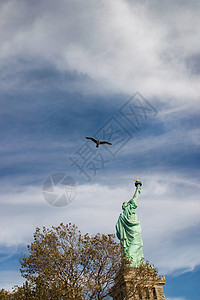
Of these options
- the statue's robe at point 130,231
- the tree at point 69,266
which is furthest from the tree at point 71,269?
the statue's robe at point 130,231

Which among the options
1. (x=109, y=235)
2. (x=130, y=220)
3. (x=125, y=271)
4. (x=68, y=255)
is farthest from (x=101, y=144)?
(x=130, y=220)

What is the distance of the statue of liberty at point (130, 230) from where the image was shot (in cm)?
4519

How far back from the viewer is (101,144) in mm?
27344

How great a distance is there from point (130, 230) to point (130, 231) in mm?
163

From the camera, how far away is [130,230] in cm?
4706

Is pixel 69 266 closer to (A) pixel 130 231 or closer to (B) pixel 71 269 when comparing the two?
(B) pixel 71 269

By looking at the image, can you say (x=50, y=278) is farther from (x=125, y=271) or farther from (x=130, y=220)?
(x=130, y=220)

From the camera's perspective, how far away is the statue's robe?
1779 inches

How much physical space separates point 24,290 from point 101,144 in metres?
14.5

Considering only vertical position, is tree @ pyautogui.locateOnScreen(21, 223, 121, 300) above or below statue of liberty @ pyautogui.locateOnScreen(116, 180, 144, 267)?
below

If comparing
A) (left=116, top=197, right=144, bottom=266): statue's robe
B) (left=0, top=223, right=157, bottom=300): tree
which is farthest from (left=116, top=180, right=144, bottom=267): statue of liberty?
(left=0, top=223, right=157, bottom=300): tree

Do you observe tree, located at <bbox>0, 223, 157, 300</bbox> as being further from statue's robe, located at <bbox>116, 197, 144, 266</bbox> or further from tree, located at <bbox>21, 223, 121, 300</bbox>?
statue's robe, located at <bbox>116, 197, 144, 266</bbox>

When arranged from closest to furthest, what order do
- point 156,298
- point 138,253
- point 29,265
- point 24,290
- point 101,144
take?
point 24,290 < point 29,265 < point 101,144 < point 156,298 < point 138,253

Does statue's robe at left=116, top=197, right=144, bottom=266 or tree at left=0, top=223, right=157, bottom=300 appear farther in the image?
statue's robe at left=116, top=197, right=144, bottom=266
